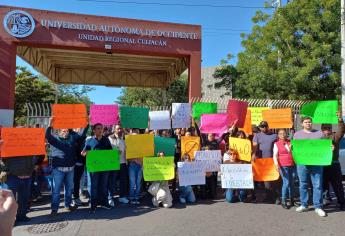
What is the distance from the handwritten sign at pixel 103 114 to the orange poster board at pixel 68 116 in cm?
54

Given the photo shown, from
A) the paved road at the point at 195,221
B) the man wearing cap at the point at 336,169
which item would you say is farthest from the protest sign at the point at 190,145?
the man wearing cap at the point at 336,169

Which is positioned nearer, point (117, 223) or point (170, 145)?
point (117, 223)

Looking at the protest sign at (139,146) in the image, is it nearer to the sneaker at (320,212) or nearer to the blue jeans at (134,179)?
the blue jeans at (134,179)

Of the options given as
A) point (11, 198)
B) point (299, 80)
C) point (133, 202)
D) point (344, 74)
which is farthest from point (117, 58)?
point (11, 198)

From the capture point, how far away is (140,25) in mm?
14992

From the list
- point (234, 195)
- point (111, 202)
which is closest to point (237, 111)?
Result: point (234, 195)

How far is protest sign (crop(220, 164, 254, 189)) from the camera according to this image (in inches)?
324

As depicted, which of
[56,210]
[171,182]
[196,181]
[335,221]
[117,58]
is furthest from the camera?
[117,58]

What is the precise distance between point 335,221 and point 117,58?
1483 centimetres

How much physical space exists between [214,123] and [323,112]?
2.43 meters

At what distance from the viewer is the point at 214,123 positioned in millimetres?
9016

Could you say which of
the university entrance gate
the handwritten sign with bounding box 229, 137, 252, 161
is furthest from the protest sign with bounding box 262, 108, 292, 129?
the university entrance gate

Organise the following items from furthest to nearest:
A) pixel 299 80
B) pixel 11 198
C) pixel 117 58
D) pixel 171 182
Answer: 1. pixel 117 58
2. pixel 299 80
3. pixel 171 182
4. pixel 11 198

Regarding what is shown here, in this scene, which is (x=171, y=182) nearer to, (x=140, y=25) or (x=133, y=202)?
(x=133, y=202)
